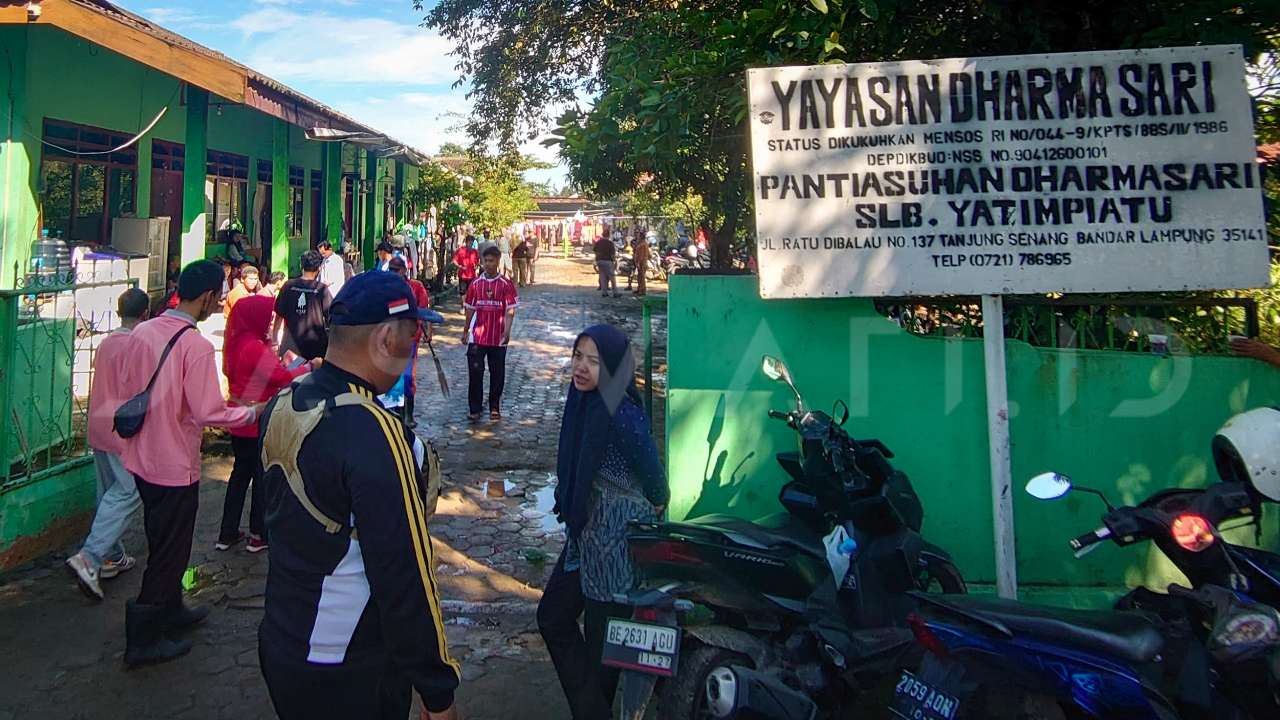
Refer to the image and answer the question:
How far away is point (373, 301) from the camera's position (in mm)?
2238

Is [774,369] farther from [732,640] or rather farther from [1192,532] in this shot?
[1192,532]

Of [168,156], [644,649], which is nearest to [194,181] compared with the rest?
[168,156]

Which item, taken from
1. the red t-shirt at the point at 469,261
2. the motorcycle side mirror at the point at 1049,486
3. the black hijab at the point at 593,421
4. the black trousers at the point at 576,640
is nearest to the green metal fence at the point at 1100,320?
the motorcycle side mirror at the point at 1049,486

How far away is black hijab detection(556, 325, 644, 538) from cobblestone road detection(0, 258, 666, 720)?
3.38 ft

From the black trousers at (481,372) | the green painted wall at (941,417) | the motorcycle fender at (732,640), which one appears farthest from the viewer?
the black trousers at (481,372)

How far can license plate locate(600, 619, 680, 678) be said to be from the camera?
3074 millimetres

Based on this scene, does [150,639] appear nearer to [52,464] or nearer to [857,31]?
[52,464]

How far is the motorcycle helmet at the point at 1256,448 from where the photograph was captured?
3025 mm

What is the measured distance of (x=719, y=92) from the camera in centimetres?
574

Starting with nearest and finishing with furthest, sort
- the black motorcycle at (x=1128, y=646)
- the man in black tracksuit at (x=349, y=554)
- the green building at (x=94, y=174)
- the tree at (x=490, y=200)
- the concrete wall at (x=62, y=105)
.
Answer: the man in black tracksuit at (x=349, y=554), the black motorcycle at (x=1128, y=646), the green building at (x=94, y=174), the concrete wall at (x=62, y=105), the tree at (x=490, y=200)

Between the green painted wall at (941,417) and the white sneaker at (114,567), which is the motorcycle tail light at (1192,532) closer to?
the green painted wall at (941,417)

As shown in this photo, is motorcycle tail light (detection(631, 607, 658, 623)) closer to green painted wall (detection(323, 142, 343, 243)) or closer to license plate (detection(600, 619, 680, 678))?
license plate (detection(600, 619, 680, 678))

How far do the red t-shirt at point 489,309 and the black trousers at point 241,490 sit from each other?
3.33 metres

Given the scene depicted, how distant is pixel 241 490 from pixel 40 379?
139cm
